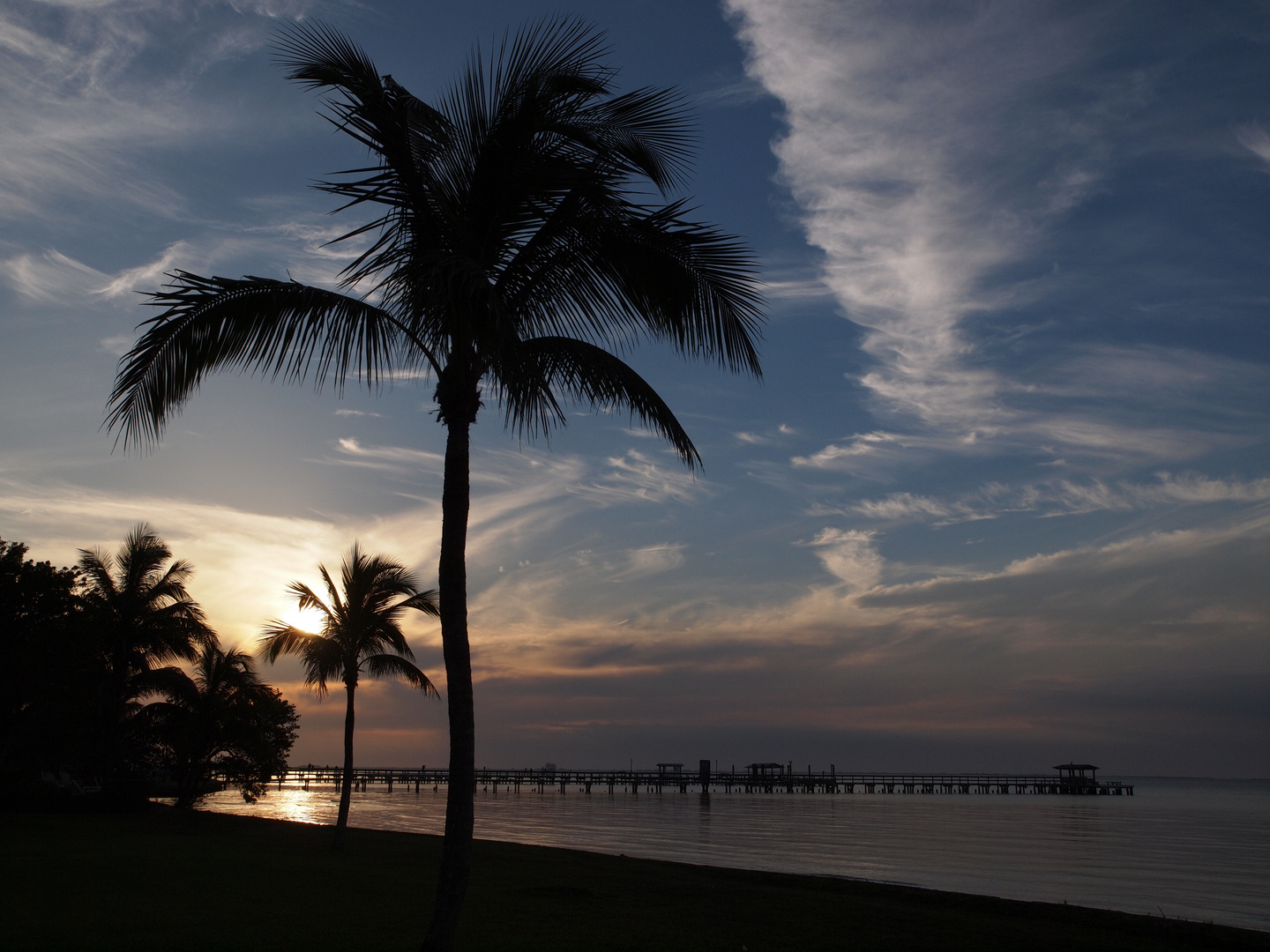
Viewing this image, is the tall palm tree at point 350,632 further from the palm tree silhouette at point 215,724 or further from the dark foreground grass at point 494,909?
the palm tree silhouette at point 215,724

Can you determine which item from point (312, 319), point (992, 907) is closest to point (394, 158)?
point (312, 319)

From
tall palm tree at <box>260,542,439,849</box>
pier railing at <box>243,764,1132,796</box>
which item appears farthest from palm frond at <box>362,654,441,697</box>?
pier railing at <box>243,764,1132,796</box>

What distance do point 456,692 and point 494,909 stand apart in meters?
7.17

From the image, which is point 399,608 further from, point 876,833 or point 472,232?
point 876,833

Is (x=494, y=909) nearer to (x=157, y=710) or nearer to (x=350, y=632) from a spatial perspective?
(x=350, y=632)

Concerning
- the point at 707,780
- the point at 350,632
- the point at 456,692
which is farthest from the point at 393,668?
the point at 707,780

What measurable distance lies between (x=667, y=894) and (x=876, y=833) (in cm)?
2974

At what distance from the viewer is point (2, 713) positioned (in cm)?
2541

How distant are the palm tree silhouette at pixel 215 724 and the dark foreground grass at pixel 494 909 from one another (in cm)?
1342

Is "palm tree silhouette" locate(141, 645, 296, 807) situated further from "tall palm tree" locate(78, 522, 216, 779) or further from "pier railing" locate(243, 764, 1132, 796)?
"pier railing" locate(243, 764, 1132, 796)

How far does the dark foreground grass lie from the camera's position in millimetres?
9781

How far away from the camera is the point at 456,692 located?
6.27 m

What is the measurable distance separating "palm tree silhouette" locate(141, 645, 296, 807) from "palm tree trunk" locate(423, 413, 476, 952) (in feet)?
98.8

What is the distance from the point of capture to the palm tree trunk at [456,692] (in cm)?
584
